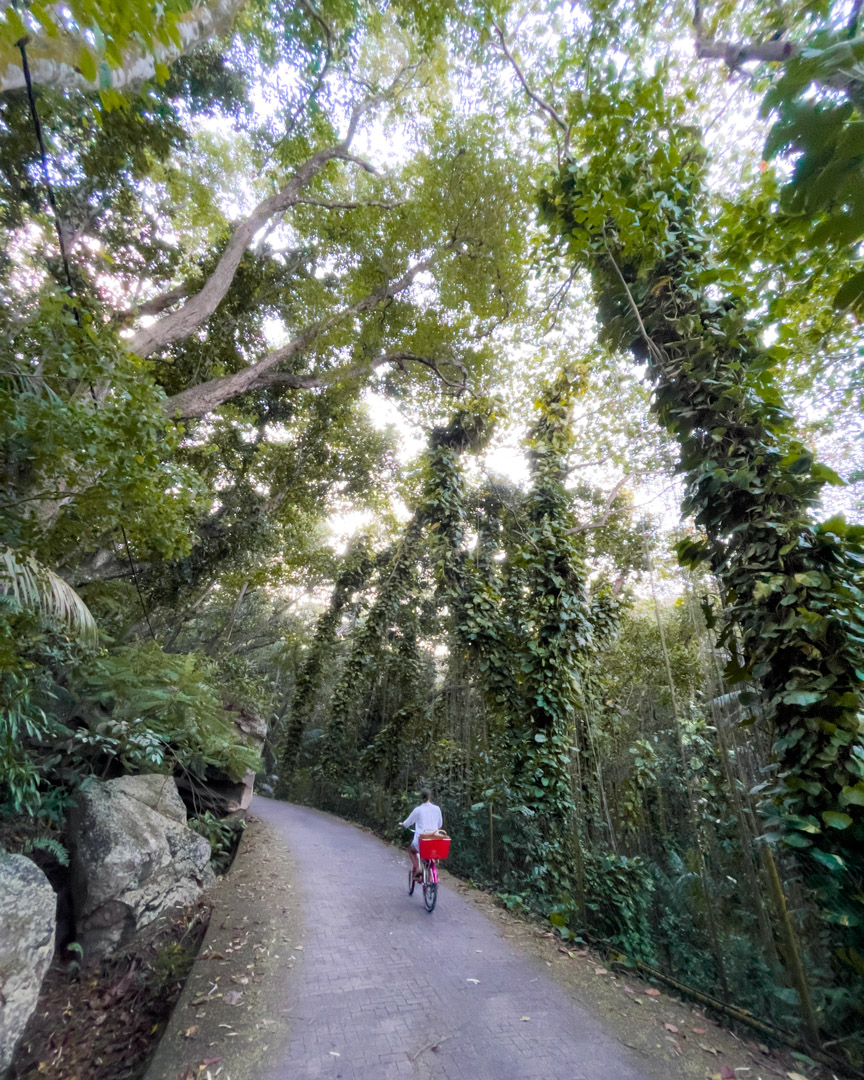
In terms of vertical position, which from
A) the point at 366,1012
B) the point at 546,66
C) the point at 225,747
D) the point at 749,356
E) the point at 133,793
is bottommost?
the point at 366,1012

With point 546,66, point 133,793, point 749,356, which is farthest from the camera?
point 133,793

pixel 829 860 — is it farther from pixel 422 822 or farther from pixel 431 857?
pixel 422 822

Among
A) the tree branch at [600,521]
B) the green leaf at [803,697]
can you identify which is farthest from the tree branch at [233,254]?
the green leaf at [803,697]

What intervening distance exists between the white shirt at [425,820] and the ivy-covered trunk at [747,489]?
415 centimetres

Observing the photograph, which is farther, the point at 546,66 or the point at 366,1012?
the point at 546,66

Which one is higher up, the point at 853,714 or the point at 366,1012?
the point at 853,714

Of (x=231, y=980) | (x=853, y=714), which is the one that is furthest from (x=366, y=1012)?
(x=853, y=714)

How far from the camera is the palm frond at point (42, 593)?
3.81m

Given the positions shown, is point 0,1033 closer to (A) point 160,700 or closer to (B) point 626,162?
(A) point 160,700

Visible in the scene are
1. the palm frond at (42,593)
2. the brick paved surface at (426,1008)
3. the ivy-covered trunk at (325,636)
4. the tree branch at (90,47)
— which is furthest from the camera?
the ivy-covered trunk at (325,636)

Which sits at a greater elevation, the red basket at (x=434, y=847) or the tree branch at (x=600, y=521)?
the tree branch at (x=600, y=521)

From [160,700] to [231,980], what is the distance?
295 centimetres

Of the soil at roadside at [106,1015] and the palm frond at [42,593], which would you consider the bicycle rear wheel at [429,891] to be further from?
the palm frond at [42,593]

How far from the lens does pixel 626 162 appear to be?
349 cm
